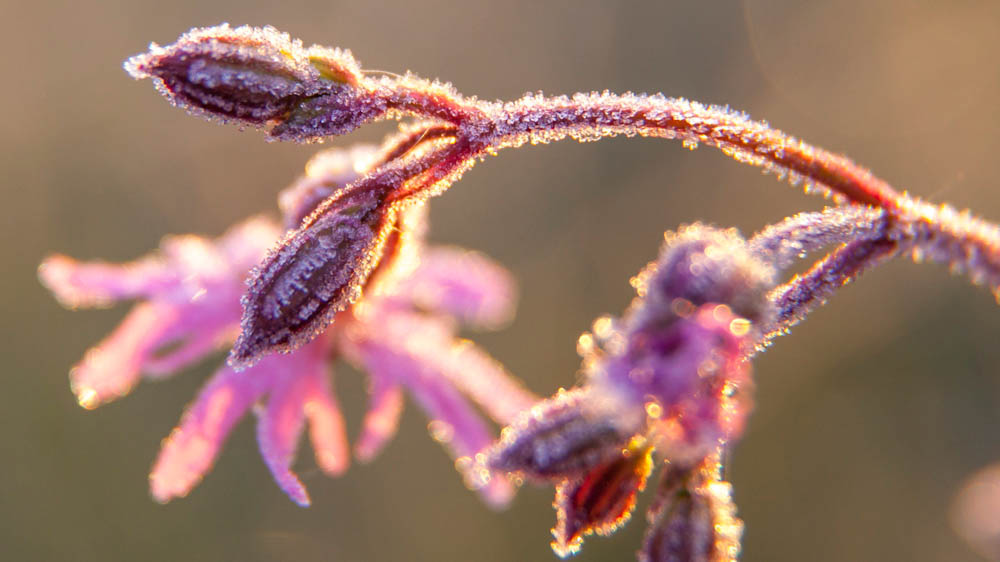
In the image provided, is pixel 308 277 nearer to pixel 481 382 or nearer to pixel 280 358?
pixel 280 358

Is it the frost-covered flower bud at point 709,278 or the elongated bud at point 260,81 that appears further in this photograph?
the elongated bud at point 260,81

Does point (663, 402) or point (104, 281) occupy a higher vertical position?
point (104, 281)

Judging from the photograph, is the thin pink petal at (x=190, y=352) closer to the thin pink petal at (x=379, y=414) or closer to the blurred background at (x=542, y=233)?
the thin pink petal at (x=379, y=414)

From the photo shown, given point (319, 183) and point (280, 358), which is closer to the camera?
point (319, 183)

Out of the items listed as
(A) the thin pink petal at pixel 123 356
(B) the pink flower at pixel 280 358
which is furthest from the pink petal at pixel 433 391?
(A) the thin pink petal at pixel 123 356

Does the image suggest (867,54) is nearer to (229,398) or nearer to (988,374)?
(988,374)

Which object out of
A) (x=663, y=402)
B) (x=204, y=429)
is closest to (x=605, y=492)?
(x=663, y=402)

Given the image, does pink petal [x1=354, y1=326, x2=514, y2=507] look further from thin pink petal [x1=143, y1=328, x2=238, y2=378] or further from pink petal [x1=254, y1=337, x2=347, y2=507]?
thin pink petal [x1=143, y1=328, x2=238, y2=378]
